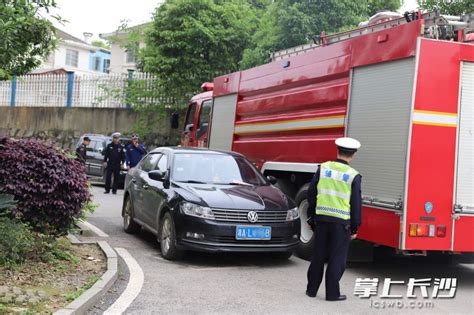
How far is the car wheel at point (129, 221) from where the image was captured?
9.66 meters

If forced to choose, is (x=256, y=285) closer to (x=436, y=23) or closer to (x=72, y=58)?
(x=436, y=23)

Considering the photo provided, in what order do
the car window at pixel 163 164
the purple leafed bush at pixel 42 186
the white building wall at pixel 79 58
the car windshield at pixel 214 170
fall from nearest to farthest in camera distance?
the purple leafed bush at pixel 42 186, the car windshield at pixel 214 170, the car window at pixel 163 164, the white building wall at pixel 79 58

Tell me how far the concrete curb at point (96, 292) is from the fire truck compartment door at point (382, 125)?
10.1ft

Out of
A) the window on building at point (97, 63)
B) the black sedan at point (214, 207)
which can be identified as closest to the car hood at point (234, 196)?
the black sedan at point (214, 207)

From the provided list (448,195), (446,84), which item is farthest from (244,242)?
(446,84)

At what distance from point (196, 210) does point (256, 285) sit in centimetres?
131

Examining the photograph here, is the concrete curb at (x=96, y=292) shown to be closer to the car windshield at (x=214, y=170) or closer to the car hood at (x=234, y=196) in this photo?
the car hood at (x=234, y=196)

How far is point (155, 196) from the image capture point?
8273mm

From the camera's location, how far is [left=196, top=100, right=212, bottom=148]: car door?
12.7 metres

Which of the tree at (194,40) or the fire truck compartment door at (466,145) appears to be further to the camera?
the tree at (194,40)

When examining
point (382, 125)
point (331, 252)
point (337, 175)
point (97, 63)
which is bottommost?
point (331, 252)

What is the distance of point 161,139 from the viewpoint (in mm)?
21203

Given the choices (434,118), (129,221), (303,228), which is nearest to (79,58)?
(129,221)

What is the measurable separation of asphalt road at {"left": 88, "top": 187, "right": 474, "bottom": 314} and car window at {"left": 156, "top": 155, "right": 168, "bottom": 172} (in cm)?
119
